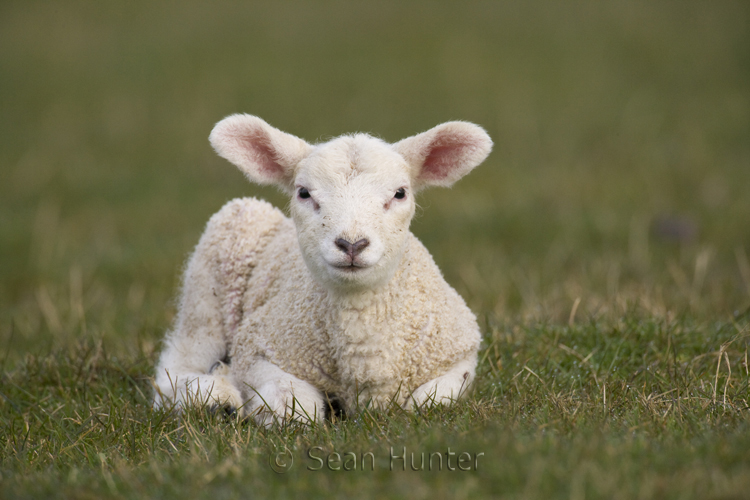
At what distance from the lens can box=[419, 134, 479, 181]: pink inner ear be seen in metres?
4.13

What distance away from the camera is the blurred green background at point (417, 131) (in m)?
7.23

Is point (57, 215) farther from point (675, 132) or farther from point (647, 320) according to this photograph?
point (675, 132)

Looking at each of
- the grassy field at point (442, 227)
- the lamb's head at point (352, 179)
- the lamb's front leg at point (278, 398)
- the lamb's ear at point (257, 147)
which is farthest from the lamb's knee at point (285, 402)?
the lamb's ear at point (257, 147)

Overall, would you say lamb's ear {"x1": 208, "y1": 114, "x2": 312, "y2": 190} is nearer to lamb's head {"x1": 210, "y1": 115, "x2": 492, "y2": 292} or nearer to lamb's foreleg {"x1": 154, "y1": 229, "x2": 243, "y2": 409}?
lamb's head {"x1": 210, "y1": 115, "x2": 492, "y2": 292}

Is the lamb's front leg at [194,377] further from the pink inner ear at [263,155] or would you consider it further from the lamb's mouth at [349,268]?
the pink inner ear at [263,155]

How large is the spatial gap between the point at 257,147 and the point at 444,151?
97 cm

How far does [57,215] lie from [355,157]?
7.51 meters

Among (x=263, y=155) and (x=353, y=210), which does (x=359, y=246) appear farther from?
(x=263, y=155)

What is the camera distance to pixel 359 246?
3514 mm

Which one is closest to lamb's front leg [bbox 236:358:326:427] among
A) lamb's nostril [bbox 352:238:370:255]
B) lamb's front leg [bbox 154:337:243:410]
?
lamb's front leg [bbox 154:337:243:410]

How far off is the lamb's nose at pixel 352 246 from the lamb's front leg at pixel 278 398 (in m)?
0.71

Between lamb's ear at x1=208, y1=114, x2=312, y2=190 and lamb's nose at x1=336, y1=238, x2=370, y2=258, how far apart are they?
2.68ft

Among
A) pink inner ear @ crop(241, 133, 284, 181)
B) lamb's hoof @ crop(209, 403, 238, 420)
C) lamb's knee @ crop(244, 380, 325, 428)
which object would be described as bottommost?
lamb's hoof @ crop(209, 403, 238, 420)

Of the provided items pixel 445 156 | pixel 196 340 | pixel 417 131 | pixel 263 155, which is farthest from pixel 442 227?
pixel 263 155
